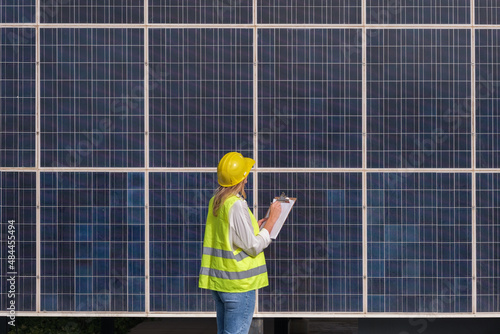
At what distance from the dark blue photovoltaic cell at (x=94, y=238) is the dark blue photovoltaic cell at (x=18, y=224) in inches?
4.9

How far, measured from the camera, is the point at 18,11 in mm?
6426

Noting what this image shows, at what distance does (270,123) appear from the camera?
6344 mm

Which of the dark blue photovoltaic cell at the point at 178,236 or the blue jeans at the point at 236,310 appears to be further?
the dark blue photovoltaic cell at the point at 178,236

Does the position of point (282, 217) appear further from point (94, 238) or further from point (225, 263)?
point (94, 238)

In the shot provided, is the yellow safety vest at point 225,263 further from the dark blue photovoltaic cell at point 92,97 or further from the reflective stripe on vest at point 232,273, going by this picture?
the dark blue photovoltaic cell at point 92,97

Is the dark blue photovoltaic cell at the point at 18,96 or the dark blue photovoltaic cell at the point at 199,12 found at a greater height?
the dark blue photovoltaic cell at the point at 199,12

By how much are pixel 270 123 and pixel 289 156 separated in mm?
418

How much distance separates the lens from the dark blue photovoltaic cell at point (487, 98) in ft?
20.8

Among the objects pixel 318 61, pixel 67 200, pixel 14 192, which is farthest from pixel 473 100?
pixel 14 192

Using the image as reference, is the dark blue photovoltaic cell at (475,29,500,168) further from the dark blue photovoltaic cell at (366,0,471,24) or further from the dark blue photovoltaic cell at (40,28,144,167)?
the dark blue photovoltaic cell at (40,28,144,167)

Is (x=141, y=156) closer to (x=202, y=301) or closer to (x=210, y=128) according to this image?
(x=210, y=128)

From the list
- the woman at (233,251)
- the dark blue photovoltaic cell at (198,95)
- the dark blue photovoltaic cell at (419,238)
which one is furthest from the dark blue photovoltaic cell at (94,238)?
the dark blue photovoltaic cell at (419,238)

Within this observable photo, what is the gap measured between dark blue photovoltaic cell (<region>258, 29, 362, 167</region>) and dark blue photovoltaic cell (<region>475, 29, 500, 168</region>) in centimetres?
131

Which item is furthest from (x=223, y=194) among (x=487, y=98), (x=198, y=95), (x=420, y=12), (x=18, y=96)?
(x=487, y=98)
